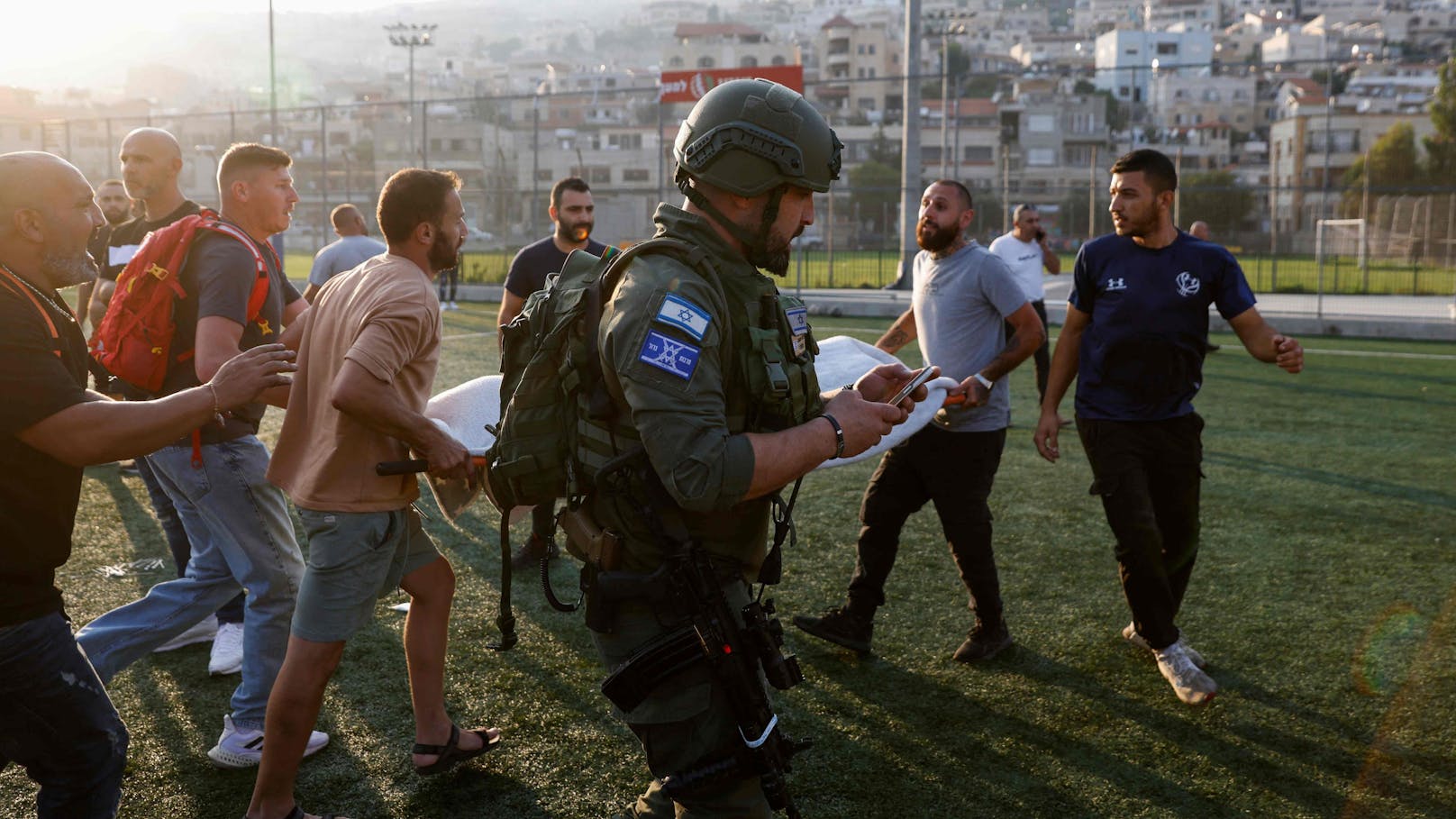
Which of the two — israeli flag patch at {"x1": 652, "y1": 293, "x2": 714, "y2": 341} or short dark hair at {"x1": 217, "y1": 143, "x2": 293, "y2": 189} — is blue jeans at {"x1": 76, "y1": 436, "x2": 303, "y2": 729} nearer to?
short dark hair at {"x1": 217, "y1": 143, "x2": 293, "y2": 189}

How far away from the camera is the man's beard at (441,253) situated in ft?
12.4

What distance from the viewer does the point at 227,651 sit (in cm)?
518

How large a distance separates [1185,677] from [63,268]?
173 inches

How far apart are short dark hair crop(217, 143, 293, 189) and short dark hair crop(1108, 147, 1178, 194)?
3.52 metres

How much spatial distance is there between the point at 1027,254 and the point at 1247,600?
682 cm

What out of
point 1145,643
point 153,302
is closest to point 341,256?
point 153,302

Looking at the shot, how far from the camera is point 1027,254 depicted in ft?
40.8

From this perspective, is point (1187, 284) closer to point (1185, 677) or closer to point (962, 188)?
point (962, 188)

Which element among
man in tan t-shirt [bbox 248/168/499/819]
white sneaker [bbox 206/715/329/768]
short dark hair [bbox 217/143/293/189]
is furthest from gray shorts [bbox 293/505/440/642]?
short dark hair [bbox 217/143/293/189]

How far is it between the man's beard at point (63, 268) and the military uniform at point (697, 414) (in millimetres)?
1438

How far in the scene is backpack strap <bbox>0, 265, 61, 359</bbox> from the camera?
2.65 metres

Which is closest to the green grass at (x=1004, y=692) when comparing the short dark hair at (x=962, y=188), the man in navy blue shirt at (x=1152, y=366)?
the man in navy blue shirt at (x=1152, y=366)

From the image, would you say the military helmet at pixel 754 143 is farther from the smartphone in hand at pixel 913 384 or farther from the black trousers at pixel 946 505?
the black trousers at pixel 946 505

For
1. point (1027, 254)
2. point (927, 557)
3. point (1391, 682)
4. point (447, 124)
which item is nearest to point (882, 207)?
point (447, 124)
